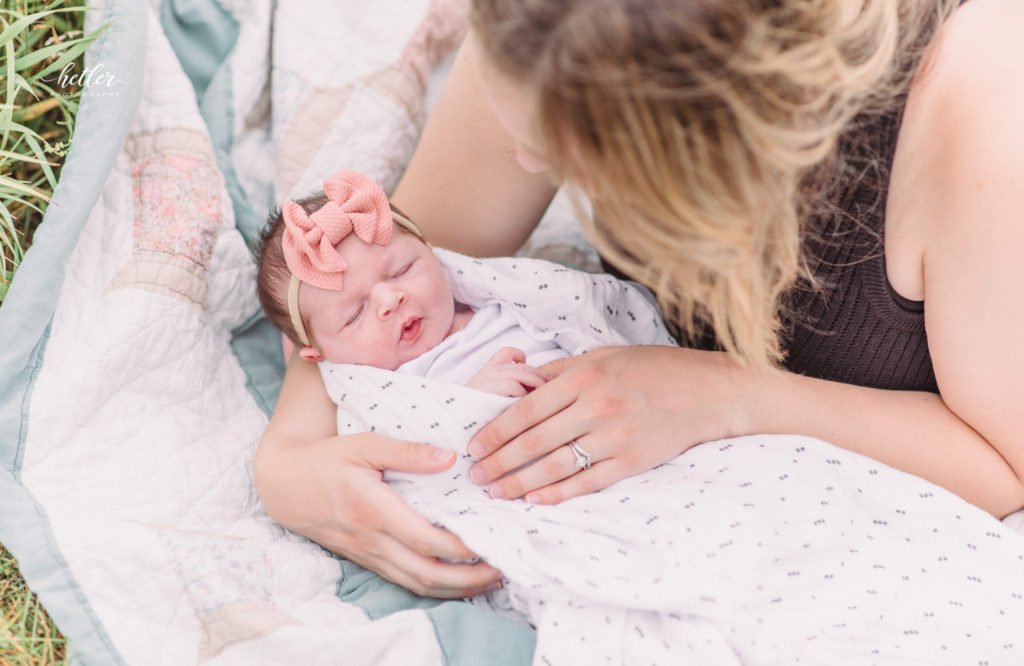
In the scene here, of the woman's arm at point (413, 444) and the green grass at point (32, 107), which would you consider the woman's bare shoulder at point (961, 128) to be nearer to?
the woman's arm at point (413, 444)

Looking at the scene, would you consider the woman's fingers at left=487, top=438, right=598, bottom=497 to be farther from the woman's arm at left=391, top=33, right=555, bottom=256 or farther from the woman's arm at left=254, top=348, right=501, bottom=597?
the woman's arm at left=391, top=33, right=555, bottom=256

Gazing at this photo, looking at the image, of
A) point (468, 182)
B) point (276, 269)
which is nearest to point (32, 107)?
point (276, 269)

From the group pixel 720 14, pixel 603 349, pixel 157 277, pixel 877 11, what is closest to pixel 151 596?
pixel 157 277

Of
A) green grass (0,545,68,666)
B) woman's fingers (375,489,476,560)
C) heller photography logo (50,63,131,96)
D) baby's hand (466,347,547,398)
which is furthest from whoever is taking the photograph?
heller photography logo (50,63,131,96)

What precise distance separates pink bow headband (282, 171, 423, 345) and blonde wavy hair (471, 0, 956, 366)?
520 mm

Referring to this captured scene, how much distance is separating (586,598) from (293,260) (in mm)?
690

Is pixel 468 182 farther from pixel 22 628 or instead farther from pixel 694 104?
pixel 22 628

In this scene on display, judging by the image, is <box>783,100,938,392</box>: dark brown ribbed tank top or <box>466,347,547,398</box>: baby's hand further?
<box>466,347,547,398</box>: baby's hand

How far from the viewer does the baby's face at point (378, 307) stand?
1.31 m

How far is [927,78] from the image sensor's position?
980mm

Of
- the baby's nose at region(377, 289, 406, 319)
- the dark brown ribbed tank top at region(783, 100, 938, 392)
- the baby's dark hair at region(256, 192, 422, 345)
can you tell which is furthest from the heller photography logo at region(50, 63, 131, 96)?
the dark brown ribbed tank top at region(783, 100, 938, 392)

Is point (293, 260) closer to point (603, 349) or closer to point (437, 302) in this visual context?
point (437, 302)

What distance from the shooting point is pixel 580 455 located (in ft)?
3.73

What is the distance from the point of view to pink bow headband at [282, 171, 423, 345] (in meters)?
1.28
